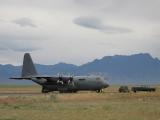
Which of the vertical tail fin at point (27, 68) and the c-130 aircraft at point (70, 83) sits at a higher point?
the vertical tail fin at point (27, 68)

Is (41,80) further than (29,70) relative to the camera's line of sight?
No

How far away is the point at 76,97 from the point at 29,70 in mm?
35361

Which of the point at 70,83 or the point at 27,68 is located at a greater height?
the point at 27,68

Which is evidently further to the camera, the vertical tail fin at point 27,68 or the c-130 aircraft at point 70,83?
the vertical tail fin at point 27,68

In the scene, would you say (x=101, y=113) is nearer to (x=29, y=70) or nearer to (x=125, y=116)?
(x=125, y=116)

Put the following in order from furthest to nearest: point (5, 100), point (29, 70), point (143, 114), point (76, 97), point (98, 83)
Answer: point (29, 70), point (98, 83), point (76, 97), point (5, 100), point (143, 114)

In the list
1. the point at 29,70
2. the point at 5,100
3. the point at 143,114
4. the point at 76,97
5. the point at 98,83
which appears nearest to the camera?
the point at 143,114

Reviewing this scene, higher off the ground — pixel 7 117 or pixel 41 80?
pixel 41 80

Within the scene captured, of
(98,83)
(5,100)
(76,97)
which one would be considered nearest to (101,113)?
(5,100)

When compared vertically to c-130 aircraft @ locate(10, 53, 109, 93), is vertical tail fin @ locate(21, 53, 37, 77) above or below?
above

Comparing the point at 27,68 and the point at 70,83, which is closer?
the point at 70,83

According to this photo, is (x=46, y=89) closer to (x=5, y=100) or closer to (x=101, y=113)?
(x=5, y=100)

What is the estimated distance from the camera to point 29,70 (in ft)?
328

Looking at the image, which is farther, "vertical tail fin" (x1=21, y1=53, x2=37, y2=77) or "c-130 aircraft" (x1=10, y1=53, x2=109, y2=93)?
"vertical tail fin" (x1=21, y1=53, x2=37, y2=77)
